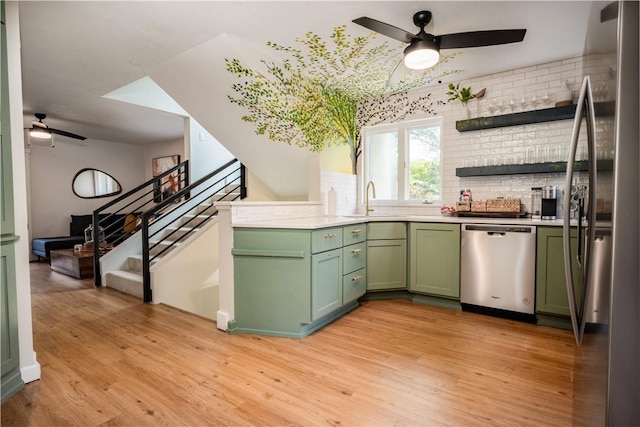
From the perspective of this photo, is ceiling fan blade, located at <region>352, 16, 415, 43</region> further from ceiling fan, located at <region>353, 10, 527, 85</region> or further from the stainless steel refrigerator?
the stainless steel refrigerator

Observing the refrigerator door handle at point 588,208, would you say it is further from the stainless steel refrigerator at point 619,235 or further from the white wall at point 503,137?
the white wall at point 503,137

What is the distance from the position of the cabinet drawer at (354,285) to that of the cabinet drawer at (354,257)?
6 centimetres

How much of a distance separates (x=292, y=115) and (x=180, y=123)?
3.19 meters

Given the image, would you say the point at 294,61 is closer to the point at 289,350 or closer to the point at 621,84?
the point at 289,350

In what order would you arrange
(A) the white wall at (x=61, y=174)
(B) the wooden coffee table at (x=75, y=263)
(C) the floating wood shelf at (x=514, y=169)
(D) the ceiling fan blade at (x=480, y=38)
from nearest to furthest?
(D) the ceiling fan blade at (x=480, y=38)
(C) the floating wood shelf at (x=514, y=169)
(B) the wooden coffee table at (x=75, y=263)
(A) the white wall at (x=61, y=174)

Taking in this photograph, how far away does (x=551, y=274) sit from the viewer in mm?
2572

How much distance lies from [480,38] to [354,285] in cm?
221

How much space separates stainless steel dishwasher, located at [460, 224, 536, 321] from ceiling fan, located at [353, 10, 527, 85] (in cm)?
150

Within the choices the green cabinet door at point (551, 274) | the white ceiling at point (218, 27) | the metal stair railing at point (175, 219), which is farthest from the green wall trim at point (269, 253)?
the green cabinet door at point (551, 274)

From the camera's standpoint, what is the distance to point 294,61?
119 inches

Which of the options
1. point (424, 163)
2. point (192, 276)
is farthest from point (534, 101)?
point (192, 276)

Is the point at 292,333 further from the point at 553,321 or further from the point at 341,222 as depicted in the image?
the point at 553,321

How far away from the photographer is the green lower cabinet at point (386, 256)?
328 centimetres

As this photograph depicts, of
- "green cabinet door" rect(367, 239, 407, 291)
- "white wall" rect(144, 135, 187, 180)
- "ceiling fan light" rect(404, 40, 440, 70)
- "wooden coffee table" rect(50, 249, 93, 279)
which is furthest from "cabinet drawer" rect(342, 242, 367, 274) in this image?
"white wall" rect(144, 135, 187, 180)
